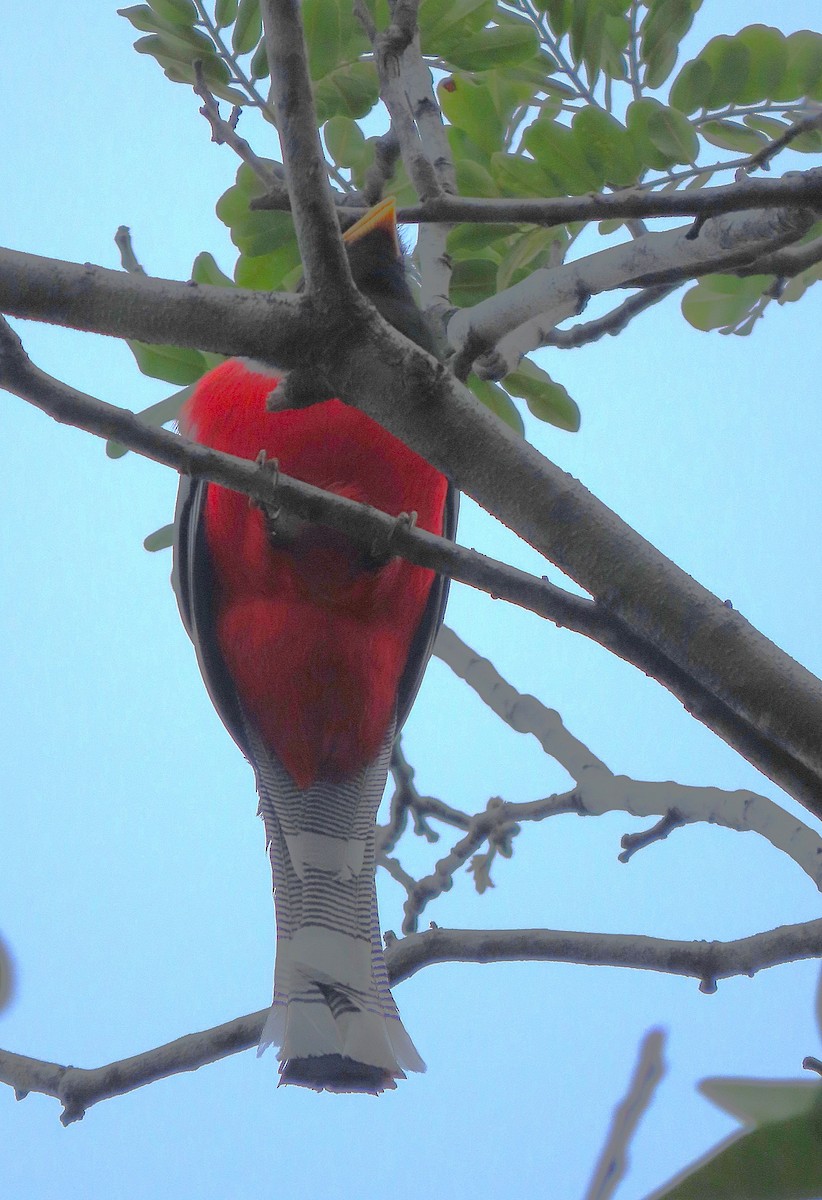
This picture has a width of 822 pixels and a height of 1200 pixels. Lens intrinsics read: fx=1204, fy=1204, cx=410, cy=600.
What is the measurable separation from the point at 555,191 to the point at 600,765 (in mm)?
1311

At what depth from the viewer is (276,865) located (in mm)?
3268

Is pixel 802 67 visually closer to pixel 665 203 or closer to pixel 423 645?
pixel 665 203

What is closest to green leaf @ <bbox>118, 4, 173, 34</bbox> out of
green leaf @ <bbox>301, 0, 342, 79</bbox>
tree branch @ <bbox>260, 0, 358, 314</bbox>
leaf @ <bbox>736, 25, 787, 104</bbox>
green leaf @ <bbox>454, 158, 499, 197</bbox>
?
green leaf @ <bbox>301, 0, 342, 79</bbox>

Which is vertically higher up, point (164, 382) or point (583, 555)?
point (164, 382)

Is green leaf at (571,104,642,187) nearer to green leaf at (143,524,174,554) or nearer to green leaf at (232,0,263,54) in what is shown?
green leaf at (232,0,263,54)

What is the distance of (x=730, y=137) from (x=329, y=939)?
207cm

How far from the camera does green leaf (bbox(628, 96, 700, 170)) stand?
2.12 metres

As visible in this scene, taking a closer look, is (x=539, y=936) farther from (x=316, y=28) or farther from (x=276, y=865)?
(x=316, y=28)

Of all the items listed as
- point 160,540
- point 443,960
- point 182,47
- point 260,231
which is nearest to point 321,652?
point 160,540

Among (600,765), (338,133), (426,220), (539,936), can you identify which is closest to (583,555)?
(426,220)

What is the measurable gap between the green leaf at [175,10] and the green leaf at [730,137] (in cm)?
107

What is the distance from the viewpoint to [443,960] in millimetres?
2455

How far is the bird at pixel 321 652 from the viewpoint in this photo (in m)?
2.78

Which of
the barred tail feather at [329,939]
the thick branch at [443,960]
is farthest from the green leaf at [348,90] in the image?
the thick branch at [443,960]
